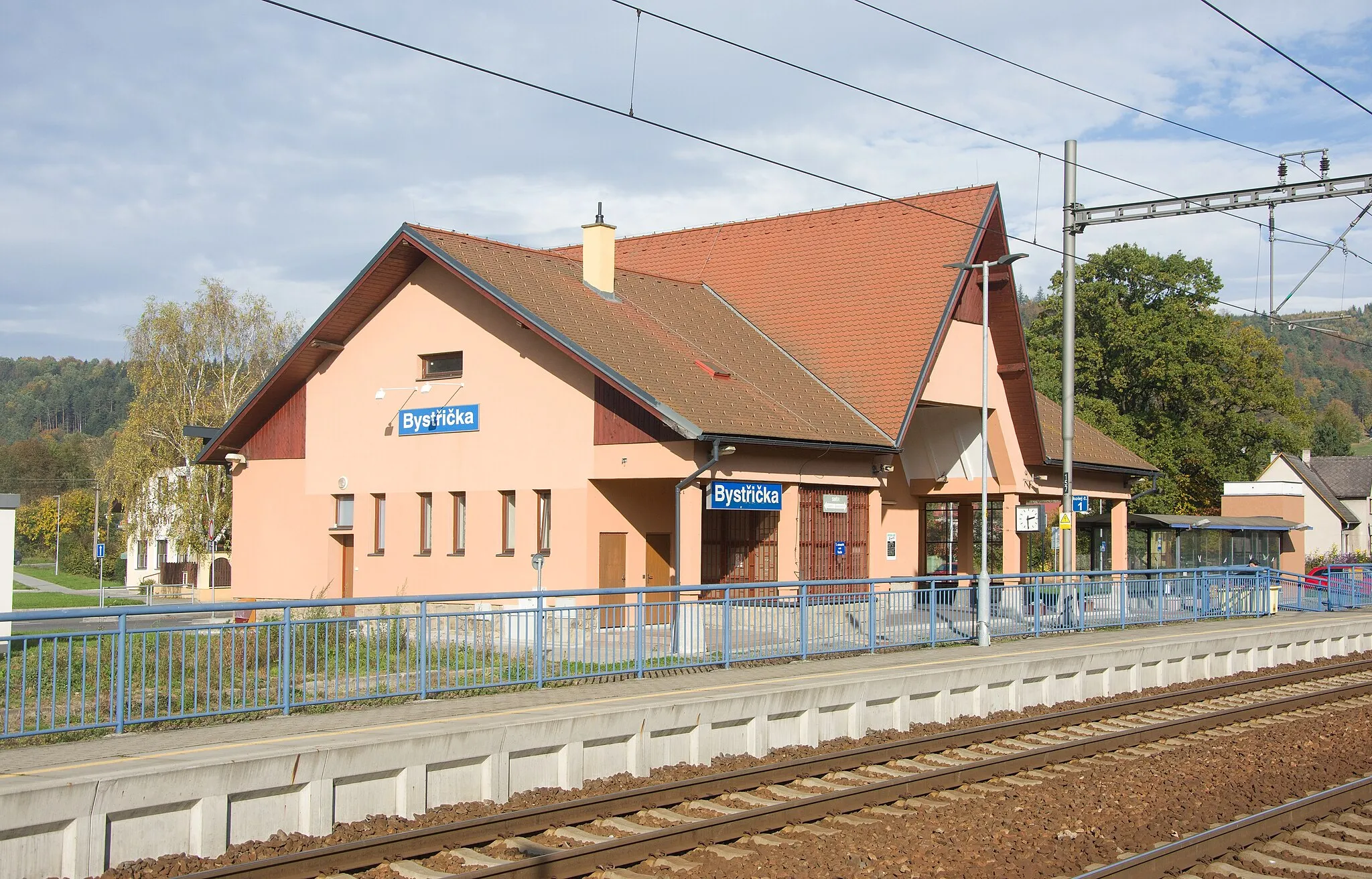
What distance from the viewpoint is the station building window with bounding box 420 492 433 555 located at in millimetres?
27844

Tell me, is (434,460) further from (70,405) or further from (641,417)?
(70,405)

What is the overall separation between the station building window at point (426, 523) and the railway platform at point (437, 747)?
12.0m

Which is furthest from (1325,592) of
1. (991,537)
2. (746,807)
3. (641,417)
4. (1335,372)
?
(1335,372)

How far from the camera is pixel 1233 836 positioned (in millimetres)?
9336

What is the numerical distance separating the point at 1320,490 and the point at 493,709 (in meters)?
72.4

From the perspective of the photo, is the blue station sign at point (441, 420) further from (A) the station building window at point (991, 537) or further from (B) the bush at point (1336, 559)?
(B) the bush at point (1336, 559)

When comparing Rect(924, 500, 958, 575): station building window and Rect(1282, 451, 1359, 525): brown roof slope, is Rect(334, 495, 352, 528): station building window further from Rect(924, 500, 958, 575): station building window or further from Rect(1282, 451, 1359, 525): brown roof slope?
Rect(1282, 451, 1359, 525): brown roof slope

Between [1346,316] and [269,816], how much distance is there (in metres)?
23.8

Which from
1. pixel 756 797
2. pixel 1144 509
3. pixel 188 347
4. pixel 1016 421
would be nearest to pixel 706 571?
pixel 1016 421

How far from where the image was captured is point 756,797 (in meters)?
10.9

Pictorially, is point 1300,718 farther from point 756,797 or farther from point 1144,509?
point 1144,509

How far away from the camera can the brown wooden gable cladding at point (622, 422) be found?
78.6ft

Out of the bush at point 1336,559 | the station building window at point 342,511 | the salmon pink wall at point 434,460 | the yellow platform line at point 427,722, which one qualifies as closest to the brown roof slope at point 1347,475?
the bush at point 1336,559

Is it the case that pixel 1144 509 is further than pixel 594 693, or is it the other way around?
pixel 1144 509
